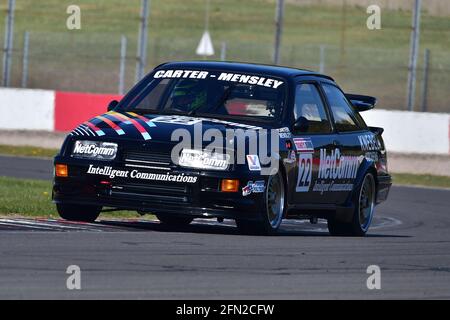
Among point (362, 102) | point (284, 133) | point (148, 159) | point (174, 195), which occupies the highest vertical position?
point (362, 102)

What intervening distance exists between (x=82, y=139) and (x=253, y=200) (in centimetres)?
154

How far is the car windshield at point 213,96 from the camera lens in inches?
455

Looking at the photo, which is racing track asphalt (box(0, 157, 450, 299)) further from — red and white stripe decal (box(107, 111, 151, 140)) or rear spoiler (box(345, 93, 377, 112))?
rear spoiler (box(345, 93, 377, 112))

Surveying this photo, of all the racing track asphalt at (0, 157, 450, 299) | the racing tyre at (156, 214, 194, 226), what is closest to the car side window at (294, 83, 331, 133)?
the racing track asphalt at (0, 157, 450, 299)

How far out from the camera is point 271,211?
11.0 metres

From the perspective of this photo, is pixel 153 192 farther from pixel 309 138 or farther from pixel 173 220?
pixel 173 220

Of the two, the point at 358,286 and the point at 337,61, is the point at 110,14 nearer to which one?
the point at 337,61

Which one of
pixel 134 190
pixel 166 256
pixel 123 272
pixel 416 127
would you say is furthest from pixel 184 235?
pixel 416 127

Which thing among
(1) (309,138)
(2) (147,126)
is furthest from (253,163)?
(1) (309,138)

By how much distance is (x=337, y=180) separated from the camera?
40.0 feet

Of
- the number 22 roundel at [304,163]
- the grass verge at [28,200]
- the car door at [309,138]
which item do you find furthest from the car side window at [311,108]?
the grass verge at [28,200]

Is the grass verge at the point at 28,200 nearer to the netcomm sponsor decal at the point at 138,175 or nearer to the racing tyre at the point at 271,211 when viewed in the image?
the netcomm sponsor decal at the point at 138,175

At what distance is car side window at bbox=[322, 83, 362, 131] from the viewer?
12570 mm

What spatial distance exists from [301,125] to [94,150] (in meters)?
1.90
